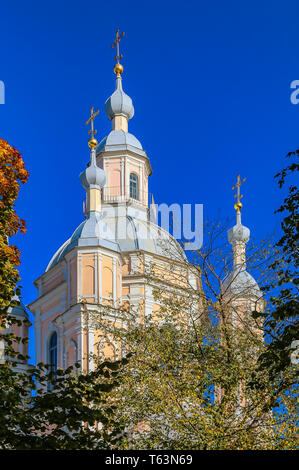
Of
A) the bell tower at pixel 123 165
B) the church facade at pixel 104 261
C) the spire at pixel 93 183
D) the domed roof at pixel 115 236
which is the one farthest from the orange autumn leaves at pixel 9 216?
the bell tower at pixel 123 165

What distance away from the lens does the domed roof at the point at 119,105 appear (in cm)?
4603

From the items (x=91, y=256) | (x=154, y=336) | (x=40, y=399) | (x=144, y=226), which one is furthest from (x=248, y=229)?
(x=40, y=399)

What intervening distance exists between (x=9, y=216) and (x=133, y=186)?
25411 millimetres

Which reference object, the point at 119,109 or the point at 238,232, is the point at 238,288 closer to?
the point at 238,232

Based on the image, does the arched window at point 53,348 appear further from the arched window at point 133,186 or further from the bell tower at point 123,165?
the arched window at point 133,186

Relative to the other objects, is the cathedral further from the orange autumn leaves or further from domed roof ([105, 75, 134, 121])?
the orange autumn leaves

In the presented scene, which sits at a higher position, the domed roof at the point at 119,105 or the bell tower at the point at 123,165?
the domed roof at the point at 119,105

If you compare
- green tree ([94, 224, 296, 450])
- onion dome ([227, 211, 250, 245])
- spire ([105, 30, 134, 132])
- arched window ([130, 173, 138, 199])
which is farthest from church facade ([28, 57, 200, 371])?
green tree ([94, 224, 296, 450])

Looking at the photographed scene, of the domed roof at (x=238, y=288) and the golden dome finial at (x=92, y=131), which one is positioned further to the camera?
the golden dome finial at (x=92, y=131)

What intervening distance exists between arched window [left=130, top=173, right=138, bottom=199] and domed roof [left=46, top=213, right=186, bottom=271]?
10.4 feet

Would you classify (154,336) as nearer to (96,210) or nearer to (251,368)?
(251,368)

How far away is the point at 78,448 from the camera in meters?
15.1

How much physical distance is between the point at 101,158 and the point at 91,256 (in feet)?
26.5

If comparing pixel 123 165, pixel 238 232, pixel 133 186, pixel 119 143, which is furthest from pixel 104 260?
pixel 119 143
